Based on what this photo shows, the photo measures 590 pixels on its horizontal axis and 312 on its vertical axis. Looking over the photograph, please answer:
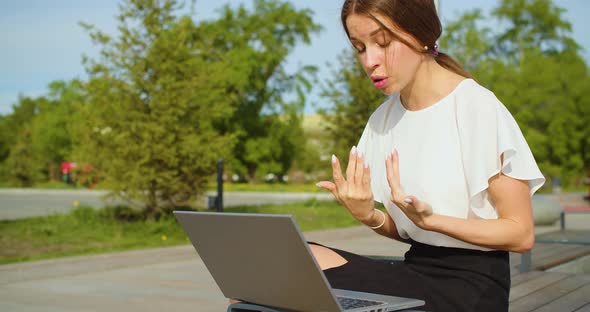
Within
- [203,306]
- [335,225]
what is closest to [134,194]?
[335,225]

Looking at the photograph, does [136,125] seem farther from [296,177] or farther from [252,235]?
[296,177]

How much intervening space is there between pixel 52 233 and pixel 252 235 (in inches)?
419

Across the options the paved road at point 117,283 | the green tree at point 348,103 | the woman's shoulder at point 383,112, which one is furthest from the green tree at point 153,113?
the woman's shoulder at point 383,112

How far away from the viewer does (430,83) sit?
253 centimetres

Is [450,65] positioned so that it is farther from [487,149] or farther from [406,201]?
[406,201]

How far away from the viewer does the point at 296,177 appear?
49.4 meters

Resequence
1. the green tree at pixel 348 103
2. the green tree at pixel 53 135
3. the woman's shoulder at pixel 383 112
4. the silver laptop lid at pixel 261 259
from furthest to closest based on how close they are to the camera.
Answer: the green tree at pixel 53 135 < the green tree at pixel 348 103 < the woman's shoulder at pixel 383 112 < the silver laptop lid at pixel 261 259

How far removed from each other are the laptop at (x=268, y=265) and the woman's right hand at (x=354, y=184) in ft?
0.86

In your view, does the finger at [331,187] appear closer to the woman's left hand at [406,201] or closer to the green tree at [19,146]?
the woman's left hand at [406,201]

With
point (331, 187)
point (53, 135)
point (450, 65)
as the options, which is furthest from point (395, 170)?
point (53, 135)

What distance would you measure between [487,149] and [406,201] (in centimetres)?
37

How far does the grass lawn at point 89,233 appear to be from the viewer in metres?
10.2

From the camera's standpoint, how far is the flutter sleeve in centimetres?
229

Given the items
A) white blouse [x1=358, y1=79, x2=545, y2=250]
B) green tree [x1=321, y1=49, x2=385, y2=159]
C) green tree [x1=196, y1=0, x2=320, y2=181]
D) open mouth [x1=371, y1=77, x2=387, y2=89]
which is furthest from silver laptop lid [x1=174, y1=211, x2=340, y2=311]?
green tree [x1=196, y1=0, x2=320, y2=181]
